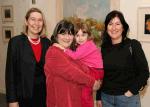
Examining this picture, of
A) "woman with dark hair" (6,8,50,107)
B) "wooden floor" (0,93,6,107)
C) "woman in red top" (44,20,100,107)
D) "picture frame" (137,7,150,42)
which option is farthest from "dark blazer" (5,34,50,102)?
"wooden floor" (0,93,6,107)

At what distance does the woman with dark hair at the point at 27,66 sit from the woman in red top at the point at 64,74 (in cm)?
27

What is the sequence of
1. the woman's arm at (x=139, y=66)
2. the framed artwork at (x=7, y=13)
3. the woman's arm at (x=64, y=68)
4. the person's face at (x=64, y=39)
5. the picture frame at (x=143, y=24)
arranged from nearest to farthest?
the woman's arm at (x=64, y=68)
the person's face at (x=64, y=39)
the woman's arm at (x=139, y=66)
the picture frame at (x=143, y=24)
the framed artwork at (x=7, y=13)

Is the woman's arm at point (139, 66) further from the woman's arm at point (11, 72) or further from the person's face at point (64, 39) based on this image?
the woman's arm at point (11, 72)

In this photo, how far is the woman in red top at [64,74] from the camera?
2.08 m

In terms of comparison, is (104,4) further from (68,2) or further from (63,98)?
(63,98)

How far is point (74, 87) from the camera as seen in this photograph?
217cm

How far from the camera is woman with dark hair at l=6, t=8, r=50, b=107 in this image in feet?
7.91

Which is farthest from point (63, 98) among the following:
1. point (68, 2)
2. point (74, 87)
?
point (68, 2)

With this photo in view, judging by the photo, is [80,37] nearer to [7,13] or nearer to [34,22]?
[34,22]

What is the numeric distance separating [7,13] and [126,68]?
3.64 metres

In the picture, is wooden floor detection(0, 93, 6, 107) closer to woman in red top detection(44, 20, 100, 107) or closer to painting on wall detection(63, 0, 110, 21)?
painting on wall detection(63, 0, 110, 21)

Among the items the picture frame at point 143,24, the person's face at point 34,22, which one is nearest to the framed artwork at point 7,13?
the picture frame at point 143,24

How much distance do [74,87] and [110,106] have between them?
0.50m

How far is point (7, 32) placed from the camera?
5438mm
